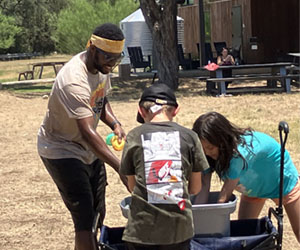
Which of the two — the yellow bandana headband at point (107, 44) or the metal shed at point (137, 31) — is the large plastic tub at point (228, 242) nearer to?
the yellow bandana headband at point (107, 44)

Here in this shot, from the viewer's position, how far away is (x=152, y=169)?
2.55m

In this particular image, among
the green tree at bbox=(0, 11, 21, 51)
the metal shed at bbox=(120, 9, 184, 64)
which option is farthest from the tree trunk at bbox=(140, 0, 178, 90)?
the green tree at bbox=(0, 11, 21, 51)

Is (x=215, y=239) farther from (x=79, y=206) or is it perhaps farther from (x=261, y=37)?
(x=261, y=37)

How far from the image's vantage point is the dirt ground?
16.1ft

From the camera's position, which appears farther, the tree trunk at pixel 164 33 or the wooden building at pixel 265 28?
the wooden building at pixel 265 28

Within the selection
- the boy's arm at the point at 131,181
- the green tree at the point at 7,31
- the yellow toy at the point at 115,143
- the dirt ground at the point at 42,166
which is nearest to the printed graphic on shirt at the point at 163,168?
the boy's arm at the point at 131,181

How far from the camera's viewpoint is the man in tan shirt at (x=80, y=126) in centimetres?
319

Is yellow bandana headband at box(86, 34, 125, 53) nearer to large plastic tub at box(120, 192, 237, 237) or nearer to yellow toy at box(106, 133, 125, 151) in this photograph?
yellow toy at box(106, 133, 125, 151)

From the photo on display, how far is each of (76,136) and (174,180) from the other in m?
1.08

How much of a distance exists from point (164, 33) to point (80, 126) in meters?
13.3

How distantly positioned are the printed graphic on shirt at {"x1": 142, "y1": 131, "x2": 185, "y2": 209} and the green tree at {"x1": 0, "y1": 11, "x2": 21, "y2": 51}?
46575 millimetres

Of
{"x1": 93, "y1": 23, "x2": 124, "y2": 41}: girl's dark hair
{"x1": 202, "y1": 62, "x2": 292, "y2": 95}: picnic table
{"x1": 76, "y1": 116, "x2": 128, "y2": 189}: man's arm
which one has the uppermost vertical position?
{"x1": 93, "y1": 23, "x2": 124, "y2": 41}: girl's dark hair

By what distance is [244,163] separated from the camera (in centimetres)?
309

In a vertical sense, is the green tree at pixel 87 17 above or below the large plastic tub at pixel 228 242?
above
